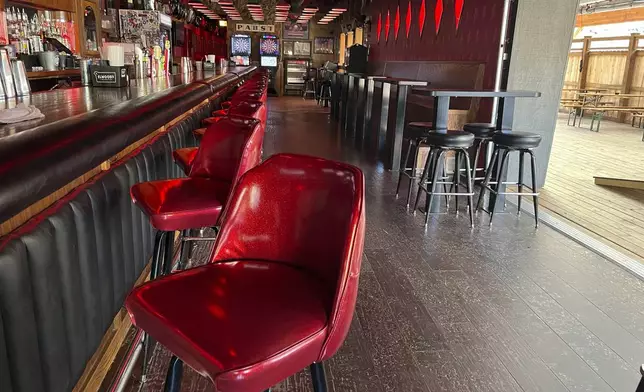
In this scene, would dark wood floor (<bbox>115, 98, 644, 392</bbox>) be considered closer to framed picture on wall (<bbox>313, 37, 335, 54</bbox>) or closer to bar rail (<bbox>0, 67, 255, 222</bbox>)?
bar rail (<bbox>0, 67, 255, 222</bbox>)

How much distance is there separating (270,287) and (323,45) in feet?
63.0

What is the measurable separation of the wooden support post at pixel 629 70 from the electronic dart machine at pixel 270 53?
11338mm

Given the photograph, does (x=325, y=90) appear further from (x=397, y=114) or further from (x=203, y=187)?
(x=203, y=187)

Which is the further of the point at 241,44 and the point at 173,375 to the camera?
the point at 241,44

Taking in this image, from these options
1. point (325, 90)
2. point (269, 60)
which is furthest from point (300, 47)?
point (325, 90)

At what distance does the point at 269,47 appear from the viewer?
18.6 meters

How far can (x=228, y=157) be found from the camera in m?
2.13

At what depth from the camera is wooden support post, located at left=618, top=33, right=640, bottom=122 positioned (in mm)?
12430

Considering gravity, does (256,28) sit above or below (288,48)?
above

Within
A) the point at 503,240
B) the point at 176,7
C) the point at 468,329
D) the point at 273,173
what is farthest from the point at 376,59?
the point at 273,173

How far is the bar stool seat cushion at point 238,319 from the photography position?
0.92 meters

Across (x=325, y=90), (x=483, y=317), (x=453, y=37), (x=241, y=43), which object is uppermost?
(x=241, y=43)

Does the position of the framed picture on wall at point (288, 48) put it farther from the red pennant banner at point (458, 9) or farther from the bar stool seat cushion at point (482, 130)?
the bar stool seat cushion at point (482, 130)

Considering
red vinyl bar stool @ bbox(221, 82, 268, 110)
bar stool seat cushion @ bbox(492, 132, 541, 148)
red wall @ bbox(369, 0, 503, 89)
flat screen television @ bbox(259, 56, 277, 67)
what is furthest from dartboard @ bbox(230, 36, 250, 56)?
bar stool seat cushion @ bbox(492, 132, 541, 148)
